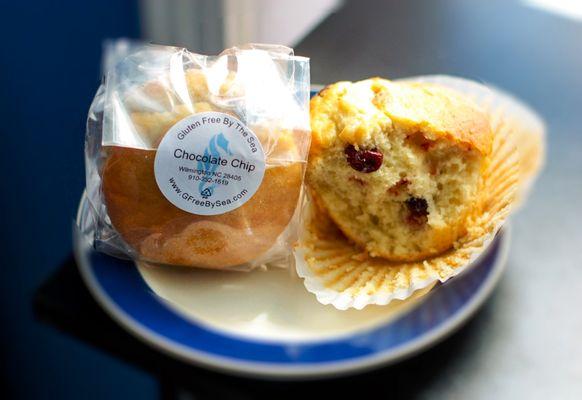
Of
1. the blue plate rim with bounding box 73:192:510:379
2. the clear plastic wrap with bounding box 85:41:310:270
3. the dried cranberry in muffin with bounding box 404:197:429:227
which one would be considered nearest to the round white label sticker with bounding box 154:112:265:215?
the clear plastic wrap with bounding box 85:41:310:270

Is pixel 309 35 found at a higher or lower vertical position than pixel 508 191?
higher

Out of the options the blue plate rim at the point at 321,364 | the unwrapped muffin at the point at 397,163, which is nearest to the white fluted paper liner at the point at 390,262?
the unwrapped muffin at the point at 397,163

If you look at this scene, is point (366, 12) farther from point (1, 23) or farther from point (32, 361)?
point (32, 361)

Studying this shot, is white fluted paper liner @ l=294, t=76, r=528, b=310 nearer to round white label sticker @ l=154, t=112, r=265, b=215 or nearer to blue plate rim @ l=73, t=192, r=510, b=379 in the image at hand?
round white label sticker @ l=154, t=112, r=265, b=215

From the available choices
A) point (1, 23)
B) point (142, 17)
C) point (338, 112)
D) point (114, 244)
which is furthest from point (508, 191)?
point (1, 23)

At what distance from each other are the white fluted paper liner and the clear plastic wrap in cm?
5

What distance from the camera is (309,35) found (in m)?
0.48

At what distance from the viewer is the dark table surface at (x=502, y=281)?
0.48m

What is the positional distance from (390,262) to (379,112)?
123 mm

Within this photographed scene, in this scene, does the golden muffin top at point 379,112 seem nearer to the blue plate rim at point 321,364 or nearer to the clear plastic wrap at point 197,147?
the clear plastic wrap at point 197,147

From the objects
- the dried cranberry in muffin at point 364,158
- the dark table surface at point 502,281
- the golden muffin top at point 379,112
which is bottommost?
the dark table surface at point 502,281

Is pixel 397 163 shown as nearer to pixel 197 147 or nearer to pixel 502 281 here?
pixel 197 147

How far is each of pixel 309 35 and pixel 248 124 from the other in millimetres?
108

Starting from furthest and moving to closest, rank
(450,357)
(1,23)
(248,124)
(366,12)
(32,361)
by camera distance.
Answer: (32,361) < (1,23) < (450,357) < (366,12) < (248,124)
